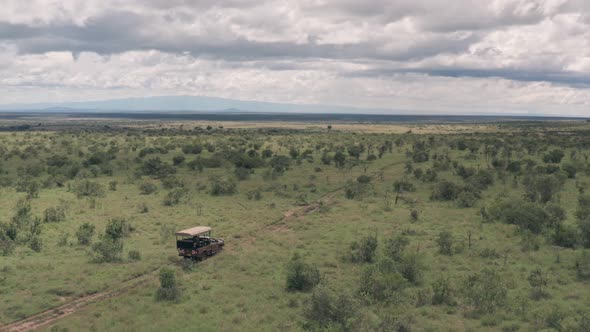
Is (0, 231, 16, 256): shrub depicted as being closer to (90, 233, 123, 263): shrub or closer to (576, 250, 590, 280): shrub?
(90, 233, 123, 263): shrub

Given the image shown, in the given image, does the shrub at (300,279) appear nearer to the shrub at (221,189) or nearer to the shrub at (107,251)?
the shrub at (107,251)

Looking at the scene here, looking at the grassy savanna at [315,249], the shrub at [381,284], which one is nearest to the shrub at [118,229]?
the grassy savanna at [315,249]

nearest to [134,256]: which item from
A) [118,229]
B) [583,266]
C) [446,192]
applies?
[118,229]

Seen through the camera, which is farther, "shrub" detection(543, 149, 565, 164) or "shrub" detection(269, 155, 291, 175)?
"shrub" detection(543, 149, 565, 164)

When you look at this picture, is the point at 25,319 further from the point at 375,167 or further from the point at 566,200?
the point at 375,167

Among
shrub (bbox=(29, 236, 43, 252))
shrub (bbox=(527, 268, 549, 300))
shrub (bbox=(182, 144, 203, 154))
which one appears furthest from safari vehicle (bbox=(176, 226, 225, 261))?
shrub (bbox=(182, 144, 203, 154))

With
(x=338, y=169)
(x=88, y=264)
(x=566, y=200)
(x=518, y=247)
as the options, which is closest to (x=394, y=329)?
(x=518, y=247)
